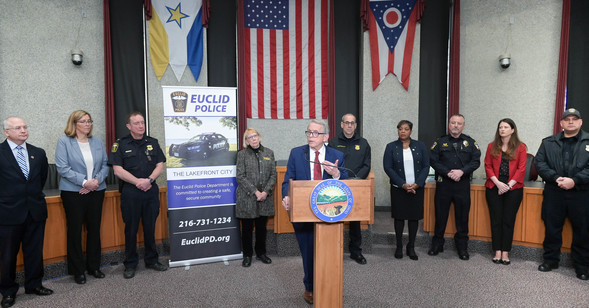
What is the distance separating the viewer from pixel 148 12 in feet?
17.0

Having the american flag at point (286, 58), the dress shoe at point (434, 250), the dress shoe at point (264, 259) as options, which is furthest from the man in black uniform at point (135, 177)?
the dress shoe at point (434, 250)

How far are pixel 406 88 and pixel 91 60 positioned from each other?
Result: 16.3ft

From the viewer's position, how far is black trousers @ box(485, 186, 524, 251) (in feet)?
12.4

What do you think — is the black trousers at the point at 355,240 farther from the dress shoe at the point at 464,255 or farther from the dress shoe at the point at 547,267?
the dress shoe at the point at 547,267

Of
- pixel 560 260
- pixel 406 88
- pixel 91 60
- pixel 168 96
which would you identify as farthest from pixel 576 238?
pixel 91 60

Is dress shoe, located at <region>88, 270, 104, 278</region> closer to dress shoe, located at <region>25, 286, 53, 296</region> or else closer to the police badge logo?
dress shoe, located at <region>25, 286, 53, 296</region>

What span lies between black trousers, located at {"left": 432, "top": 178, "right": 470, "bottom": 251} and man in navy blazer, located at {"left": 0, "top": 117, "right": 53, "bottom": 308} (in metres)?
4.06

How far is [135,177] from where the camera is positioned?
3.44m

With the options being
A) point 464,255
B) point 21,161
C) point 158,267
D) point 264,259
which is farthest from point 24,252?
point 464,255

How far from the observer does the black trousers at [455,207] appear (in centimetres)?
396

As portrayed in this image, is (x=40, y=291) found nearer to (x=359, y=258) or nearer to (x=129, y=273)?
(x=129, y=273)

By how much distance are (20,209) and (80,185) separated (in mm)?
498

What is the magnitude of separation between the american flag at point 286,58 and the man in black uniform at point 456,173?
2.40 meters

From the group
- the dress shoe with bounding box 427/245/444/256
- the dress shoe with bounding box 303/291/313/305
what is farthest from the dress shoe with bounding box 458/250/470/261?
the dress shoe with bounding box 303/291/313/305
